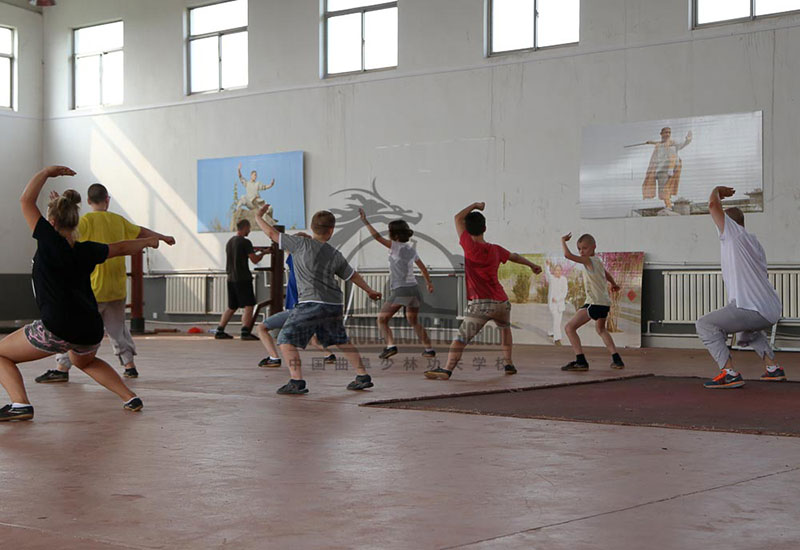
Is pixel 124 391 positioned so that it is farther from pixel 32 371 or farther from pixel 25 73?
pixel 25 73

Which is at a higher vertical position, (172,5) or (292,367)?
(172,5)

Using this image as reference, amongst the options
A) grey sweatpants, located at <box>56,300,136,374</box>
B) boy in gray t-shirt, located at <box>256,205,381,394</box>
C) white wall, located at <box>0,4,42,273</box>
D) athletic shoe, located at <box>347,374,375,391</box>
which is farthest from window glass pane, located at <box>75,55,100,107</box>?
athletic shoe, located at <box>347,374,375,391</box>

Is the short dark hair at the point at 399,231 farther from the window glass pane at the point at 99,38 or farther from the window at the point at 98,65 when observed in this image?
the window glass pane at the point at 99,38

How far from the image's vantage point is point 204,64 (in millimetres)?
18359

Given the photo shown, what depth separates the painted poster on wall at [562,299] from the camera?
14.2 metres

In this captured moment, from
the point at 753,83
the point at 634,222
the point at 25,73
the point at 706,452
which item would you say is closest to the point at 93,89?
the point at 25,73

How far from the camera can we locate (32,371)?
31.4 ft

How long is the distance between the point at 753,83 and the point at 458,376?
21.8ft

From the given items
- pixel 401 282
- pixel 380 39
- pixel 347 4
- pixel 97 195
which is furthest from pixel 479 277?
pixel 347 4

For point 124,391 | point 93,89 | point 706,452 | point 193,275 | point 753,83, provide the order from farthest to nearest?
point 93,89 < point 193,275 < point 753,83 < point 124,391 < point 706,452

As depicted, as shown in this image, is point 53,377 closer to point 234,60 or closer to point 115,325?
point 115,325

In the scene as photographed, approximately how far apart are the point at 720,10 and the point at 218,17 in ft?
27.9

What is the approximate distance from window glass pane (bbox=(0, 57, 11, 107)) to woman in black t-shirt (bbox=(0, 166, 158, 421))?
49.7 ft

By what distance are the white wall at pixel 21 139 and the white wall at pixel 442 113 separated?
25 cm
